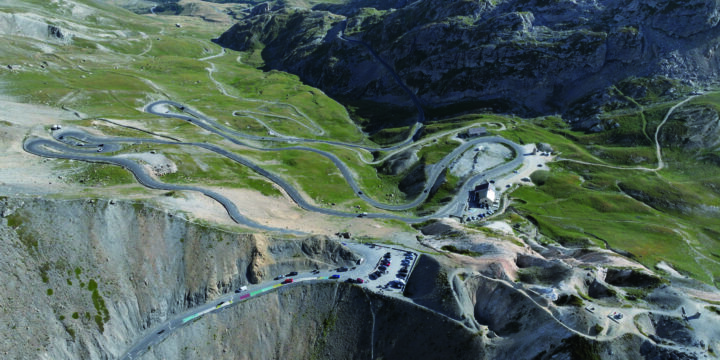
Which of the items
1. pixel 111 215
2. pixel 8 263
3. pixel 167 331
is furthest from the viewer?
pixel 111 215

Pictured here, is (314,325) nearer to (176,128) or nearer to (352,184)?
(352,184)

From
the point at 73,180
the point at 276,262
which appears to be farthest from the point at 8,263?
the point at 276,262

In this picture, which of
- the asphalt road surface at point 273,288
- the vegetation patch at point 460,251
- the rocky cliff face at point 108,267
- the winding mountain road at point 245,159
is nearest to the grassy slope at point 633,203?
the winding mountain road at point 245,159

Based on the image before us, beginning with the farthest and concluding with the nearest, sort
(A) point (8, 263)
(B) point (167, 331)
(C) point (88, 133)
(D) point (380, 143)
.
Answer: (D) point (380, 143)
(C) point (88, 133)
(B) point (167, 331)
(A) point (8, 263)

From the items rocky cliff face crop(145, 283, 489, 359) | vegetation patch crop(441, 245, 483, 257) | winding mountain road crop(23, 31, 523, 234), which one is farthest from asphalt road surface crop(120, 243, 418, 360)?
winding mountain road crop(23, 31, 523, 234)

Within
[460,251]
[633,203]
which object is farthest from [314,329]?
[633,203]

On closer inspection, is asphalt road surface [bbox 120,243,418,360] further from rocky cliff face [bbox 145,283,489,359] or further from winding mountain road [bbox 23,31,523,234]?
winding mountain road [bbox 23,31,523,234]

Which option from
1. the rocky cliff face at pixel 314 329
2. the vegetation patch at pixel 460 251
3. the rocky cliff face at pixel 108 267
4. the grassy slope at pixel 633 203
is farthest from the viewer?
the grassy slope at pixel 633 203

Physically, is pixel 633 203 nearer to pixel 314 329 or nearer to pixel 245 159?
Result: pixel 314 329

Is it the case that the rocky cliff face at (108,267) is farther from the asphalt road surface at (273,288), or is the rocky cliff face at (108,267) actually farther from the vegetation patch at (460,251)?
the vegetation patch at (460,251)
